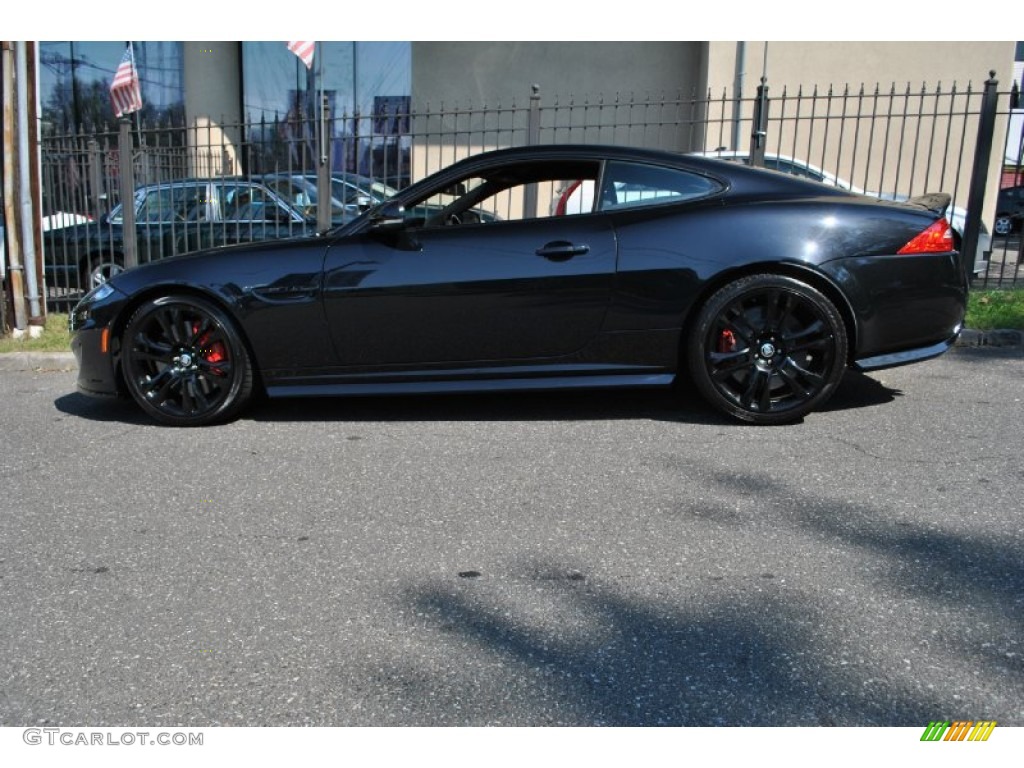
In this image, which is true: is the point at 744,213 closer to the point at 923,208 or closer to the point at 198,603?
the point at 923,208

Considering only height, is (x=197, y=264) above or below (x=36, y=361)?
above

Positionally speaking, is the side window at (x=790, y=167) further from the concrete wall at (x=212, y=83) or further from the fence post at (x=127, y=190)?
the concrete wall at (x=212, y=83)

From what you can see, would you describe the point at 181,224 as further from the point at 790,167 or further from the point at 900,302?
the point at 900,302

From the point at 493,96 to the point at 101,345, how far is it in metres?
12.9

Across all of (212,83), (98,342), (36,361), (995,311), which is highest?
(212,83)

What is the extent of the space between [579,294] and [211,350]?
208 centimetres

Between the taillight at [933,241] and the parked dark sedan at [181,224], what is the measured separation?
20.5 ft

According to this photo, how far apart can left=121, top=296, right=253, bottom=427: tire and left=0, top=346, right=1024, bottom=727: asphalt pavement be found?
139mm

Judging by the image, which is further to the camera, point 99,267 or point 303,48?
point 303,48

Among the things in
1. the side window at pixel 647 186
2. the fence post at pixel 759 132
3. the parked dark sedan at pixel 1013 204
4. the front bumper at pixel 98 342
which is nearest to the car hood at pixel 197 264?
the front bumper at pixel 98 342

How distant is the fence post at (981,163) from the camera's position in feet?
25.1

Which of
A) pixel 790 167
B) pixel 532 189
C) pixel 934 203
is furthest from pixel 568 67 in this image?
pixel 934 203
